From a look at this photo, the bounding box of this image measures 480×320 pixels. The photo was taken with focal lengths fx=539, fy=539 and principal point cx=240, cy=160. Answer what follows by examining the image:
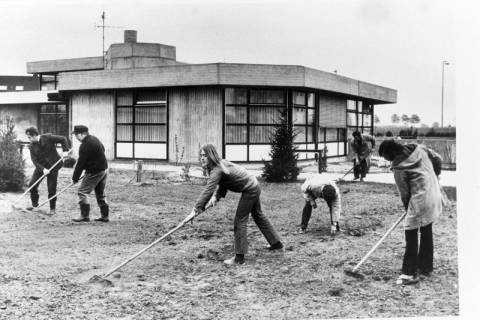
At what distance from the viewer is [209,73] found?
1791cm

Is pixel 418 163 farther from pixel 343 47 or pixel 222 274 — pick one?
pixel 343 47

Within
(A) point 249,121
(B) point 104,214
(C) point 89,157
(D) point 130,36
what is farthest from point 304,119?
(C) point 89,157

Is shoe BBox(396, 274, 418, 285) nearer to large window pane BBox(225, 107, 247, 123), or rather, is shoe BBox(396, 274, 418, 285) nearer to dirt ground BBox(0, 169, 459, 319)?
dirt ground BBox(0, 169, 459, 319)

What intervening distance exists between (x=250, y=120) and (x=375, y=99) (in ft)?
30.5

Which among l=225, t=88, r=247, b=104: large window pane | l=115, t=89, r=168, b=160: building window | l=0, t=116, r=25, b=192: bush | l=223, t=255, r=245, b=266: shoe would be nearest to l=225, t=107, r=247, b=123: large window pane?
l=225, t=88, r=247, b=104: large window pane

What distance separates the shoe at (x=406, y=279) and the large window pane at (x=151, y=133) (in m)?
14.3

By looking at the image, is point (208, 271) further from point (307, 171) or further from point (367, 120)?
point (367, 120)

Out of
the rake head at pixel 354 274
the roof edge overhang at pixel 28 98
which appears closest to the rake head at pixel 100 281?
the rake head at pixel 354 274

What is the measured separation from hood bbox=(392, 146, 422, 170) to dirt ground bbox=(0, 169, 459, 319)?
4.18 ft

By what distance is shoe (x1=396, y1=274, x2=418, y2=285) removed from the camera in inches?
231

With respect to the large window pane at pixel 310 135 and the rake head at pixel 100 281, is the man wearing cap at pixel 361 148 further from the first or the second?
the rake head at pixel 100 281

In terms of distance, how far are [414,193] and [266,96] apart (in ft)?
43.1

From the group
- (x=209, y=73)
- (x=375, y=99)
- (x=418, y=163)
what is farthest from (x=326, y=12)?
(x=375, y=99)

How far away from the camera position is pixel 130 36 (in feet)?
87.2
